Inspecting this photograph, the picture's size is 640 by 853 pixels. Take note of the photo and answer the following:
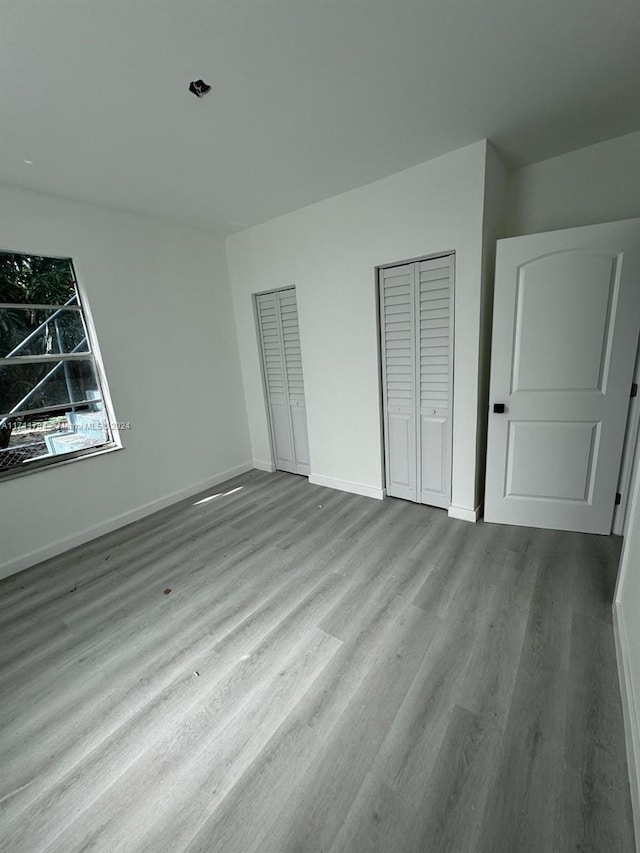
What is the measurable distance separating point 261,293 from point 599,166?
9.05 ft

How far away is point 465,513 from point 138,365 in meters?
3.00

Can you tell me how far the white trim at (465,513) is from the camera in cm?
257

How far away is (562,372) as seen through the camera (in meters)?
2.17

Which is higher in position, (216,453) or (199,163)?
(199,163)

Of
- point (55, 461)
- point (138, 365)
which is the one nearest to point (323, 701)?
point (55, 461)

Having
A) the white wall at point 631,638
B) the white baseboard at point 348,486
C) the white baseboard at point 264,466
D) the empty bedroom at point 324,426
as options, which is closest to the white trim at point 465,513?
the empty bedroom at point 324,426

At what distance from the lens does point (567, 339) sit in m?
2.12

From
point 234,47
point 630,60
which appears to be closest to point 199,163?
point 234,47

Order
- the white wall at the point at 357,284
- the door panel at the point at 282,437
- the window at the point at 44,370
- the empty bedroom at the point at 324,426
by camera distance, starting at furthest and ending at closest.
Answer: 1. the door panel at the point at 282,437
2. the window at the point at 44,370
3. the white wall at the point at 357,284
4. the empty bedroom at the point at 324,426

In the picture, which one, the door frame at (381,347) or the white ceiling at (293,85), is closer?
the white ceiling at (293,85)

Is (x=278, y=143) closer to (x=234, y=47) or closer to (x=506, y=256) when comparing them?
(x=234, y=47)

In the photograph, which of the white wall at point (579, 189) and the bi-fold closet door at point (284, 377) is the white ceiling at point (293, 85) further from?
the bi-fold closet door at point (284, 377)

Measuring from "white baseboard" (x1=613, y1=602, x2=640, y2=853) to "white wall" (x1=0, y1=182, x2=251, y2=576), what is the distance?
3.34 m

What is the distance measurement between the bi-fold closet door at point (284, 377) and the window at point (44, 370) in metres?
1.58
